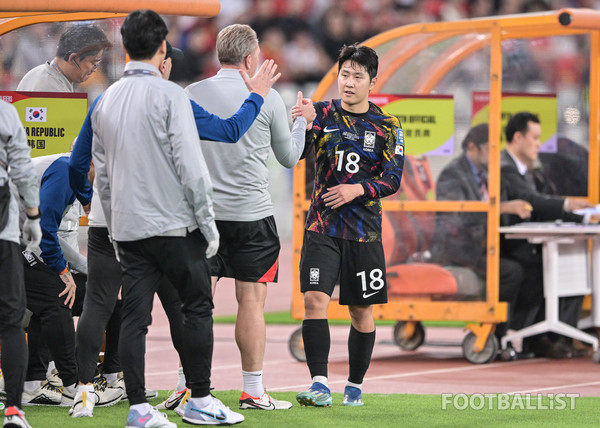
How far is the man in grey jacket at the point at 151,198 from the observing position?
4645mm

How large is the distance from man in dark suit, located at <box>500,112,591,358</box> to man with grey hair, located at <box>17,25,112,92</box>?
12.5 ft

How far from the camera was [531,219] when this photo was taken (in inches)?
359

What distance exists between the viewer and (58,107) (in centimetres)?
648

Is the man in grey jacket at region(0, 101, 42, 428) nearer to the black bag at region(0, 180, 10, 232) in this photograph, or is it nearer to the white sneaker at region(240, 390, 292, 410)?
the black bag at region(0, 180, 10, 232)

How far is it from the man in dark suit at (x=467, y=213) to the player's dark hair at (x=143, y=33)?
14.4 feet

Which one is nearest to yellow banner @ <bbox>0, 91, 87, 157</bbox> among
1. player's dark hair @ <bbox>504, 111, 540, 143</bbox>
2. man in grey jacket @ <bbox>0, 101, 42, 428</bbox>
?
man in grey jacket @ <bbox>0, 101, 42, 428</bbox>

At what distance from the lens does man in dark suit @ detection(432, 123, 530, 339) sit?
8664 mm

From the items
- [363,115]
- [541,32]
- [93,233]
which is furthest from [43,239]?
[541,32]

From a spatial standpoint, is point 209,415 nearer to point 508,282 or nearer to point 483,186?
point 483,186

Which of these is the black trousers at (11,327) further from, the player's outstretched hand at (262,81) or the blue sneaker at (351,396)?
the blue sneaker at (351,396)

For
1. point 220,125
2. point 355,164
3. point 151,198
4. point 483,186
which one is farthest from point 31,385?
point 483,186

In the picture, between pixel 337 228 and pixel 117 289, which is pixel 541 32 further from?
pixel 117 289

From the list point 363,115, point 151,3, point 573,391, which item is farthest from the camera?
point 573,391

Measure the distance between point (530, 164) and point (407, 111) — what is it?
155cm
